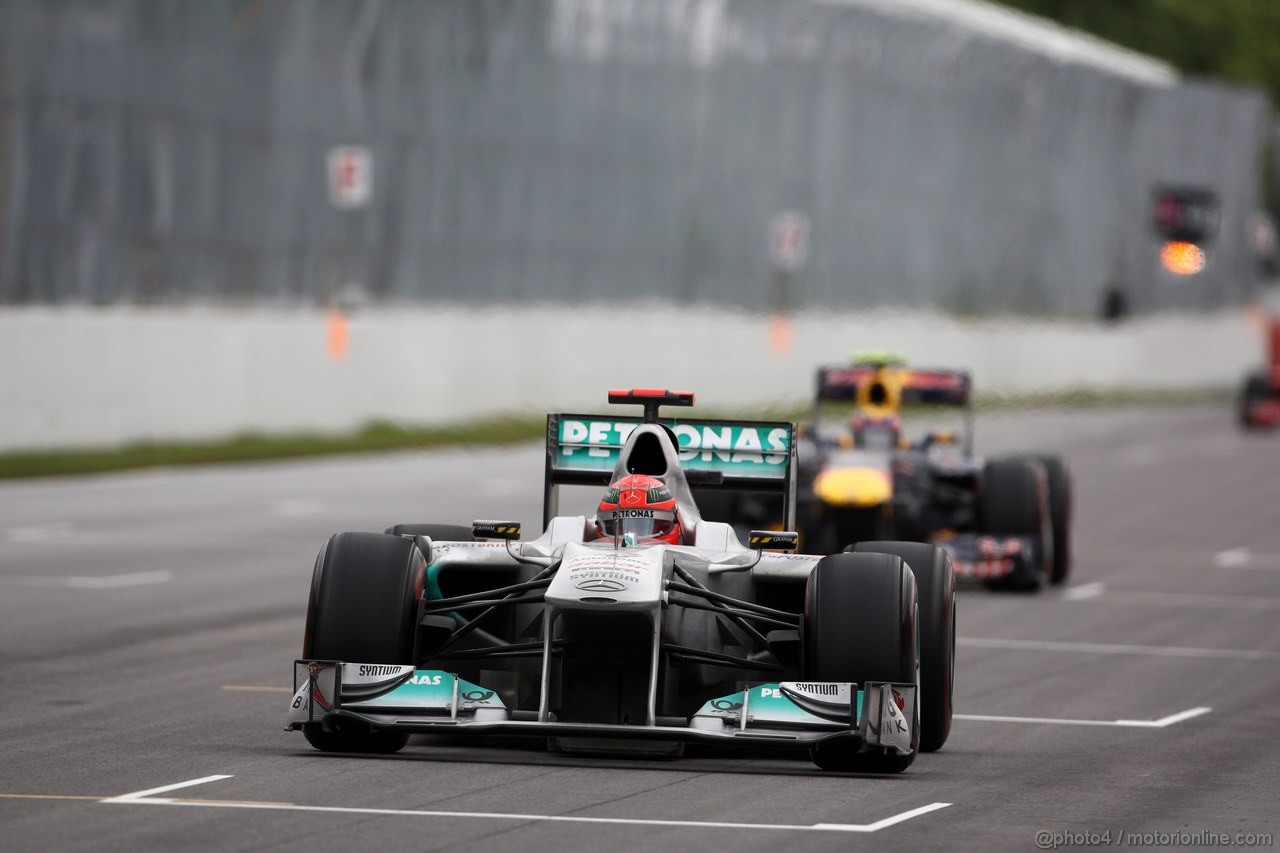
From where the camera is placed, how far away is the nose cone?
63.4 ft

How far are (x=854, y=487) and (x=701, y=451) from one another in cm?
624

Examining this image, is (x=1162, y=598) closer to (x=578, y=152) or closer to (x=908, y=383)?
(x=908, y=383)

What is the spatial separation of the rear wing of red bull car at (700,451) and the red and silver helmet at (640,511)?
1195 millimetres

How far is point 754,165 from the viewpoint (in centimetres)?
4622

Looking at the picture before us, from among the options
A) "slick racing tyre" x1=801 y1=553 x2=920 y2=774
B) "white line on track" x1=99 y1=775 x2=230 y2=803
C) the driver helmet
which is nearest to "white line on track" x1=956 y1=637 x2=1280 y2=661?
the driver helmet

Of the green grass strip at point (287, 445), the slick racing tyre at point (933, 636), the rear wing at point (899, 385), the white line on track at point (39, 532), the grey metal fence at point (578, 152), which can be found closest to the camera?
the slick racing tyre at point (933, 636)

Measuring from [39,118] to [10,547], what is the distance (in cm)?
901

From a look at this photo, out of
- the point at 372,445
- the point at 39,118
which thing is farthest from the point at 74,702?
the point at 372,445

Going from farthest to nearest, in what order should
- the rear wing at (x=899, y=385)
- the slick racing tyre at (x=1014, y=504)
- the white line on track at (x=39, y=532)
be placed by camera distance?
the white line on track at (x=39, y=532)
the rear wing at (x=899, y=385)
the slick racing tyre at (x=1014, y=504)

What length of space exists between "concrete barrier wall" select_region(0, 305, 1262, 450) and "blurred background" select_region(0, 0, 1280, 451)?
0.06m

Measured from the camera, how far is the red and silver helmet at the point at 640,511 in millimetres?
11562

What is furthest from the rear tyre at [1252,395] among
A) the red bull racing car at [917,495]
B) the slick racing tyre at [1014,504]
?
the slick racing tyre at [1014,504]

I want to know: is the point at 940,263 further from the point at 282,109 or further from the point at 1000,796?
the point at 1000,796

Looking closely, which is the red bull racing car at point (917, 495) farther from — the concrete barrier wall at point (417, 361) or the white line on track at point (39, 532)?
the concrete barrier wall at point (417, 361)
